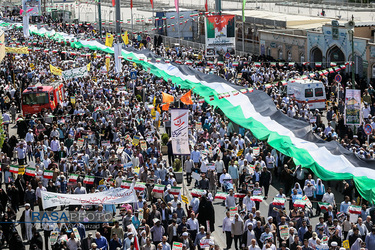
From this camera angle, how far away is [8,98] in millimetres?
34281

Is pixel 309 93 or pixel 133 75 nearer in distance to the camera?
pixel 309 93

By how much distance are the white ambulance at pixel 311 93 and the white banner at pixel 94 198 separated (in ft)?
52.5

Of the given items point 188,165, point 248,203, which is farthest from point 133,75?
point 248,203

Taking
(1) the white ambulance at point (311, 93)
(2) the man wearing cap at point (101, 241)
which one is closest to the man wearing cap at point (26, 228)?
(2) the man wearing cap at point (101, 241)

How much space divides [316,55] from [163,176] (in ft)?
85.1

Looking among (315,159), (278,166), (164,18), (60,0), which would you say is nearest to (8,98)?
(278,166)

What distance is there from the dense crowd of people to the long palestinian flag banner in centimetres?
46

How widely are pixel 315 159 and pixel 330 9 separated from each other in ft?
180

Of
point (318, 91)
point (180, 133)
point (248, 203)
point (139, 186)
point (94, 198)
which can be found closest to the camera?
point (94, 198)

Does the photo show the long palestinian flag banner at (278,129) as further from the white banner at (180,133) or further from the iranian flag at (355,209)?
the white banner at (180,133)

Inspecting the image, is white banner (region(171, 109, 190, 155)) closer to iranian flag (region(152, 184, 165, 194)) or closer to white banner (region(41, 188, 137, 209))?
iranian flag (region(152, 184, 165, 194))

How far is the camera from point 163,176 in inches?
821

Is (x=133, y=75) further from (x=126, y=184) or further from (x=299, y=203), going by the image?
(x=299, y=203)

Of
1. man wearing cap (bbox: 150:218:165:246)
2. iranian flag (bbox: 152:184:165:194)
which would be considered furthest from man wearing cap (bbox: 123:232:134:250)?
iranian flag (bbox: 152:184:165:194)
